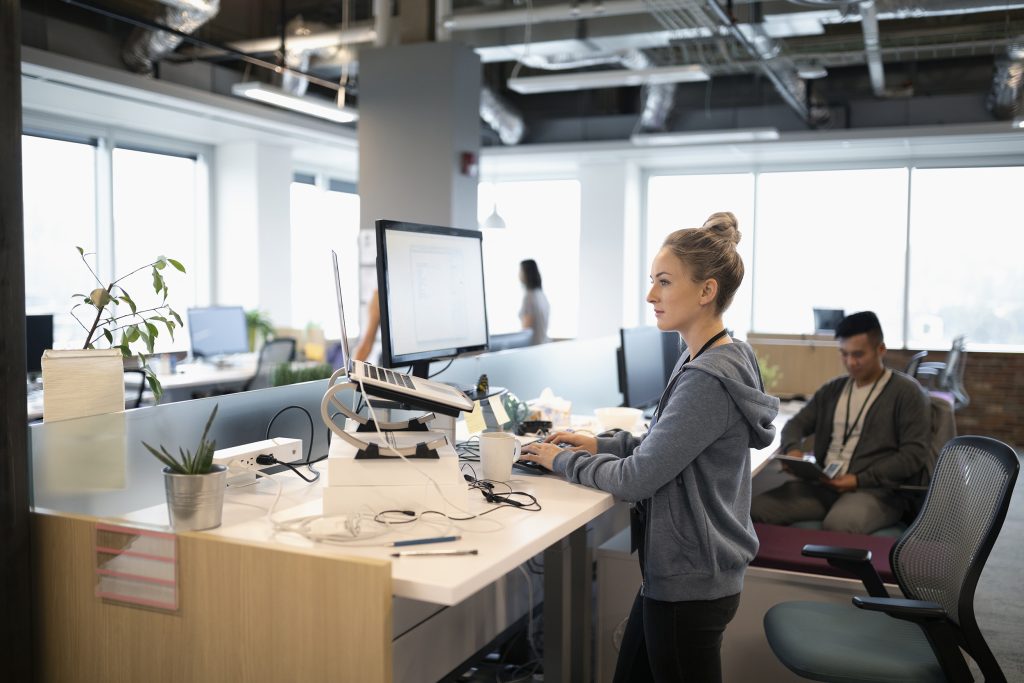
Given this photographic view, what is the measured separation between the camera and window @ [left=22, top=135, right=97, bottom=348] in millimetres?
7117

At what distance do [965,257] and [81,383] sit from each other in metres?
9.00

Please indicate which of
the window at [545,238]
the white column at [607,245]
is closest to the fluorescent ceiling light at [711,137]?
the white column at [607,245]

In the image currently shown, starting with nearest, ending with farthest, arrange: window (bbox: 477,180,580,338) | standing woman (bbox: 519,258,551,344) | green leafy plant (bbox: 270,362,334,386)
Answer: green leafy plant (bbox: 270,362,334,386), standing woman (bbox: 519,258,551,344), window (bbox: 477,180,580,338)

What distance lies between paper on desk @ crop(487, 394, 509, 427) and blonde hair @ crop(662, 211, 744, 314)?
763 millimetres

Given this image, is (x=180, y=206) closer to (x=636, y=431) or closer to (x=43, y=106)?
(x=43, y=106)

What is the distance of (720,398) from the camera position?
72.3 inches

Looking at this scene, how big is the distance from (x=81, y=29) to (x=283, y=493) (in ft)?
19.0

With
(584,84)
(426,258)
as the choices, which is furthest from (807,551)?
(584,84)

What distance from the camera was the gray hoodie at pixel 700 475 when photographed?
184 cm

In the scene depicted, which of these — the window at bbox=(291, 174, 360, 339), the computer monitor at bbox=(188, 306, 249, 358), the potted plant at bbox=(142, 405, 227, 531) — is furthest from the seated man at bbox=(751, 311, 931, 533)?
the window at bbox=(291, 174, 360, 339)

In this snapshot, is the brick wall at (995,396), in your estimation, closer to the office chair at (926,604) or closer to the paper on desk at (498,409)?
the office chair at (926,604)

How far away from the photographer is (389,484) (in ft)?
5.88

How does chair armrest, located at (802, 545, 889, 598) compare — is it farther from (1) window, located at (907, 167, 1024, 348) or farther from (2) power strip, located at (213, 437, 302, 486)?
(1) window, located at (907, 167, 1024, 348)

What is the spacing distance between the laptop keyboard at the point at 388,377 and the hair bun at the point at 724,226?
0.76m
